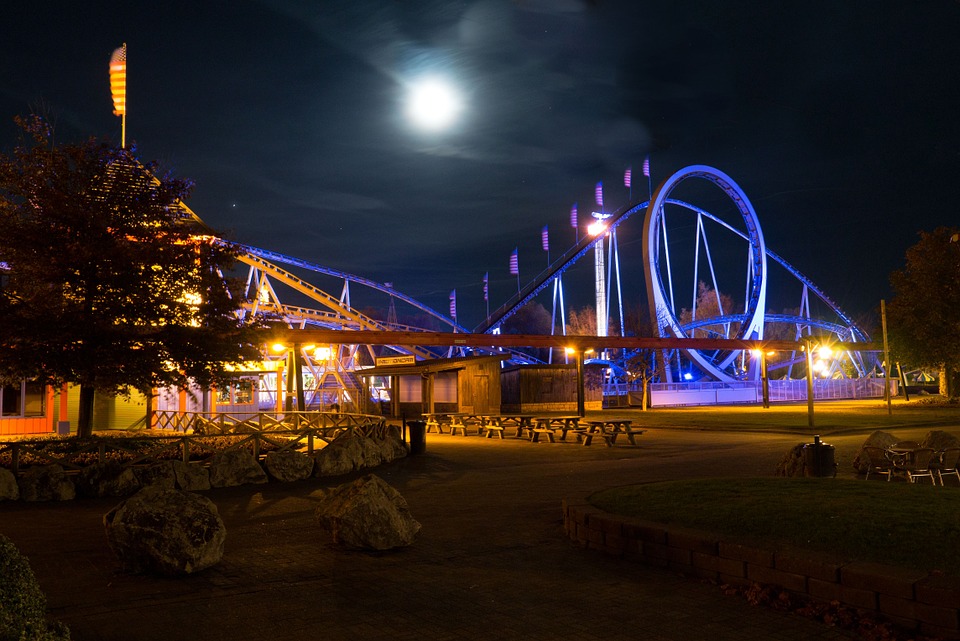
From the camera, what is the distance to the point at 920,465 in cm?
1145

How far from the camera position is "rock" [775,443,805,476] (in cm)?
1230

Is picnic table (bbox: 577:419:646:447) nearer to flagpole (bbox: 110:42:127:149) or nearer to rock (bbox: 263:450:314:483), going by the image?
rock (bbox: 263:450:314:483)

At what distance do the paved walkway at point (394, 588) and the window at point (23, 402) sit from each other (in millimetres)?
15714

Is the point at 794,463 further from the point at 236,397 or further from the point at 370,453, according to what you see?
the point at 236,397

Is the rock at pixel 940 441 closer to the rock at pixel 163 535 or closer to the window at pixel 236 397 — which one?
the rock at pixel 163 535

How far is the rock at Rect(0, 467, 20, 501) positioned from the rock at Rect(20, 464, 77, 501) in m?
0.09

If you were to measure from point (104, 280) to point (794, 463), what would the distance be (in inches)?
537

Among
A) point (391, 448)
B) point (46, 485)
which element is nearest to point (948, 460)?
point (391, 448)

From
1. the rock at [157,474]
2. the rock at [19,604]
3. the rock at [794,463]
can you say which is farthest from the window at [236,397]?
the rock at [19,604]

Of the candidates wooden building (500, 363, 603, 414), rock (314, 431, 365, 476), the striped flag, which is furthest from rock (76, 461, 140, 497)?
wooden building (500, 363, 603, 414)

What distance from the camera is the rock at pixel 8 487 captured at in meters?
12.5

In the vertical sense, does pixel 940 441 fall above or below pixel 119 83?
below

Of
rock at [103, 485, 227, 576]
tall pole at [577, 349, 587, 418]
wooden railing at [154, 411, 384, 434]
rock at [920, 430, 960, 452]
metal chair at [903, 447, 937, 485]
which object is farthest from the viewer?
tall pole at [577, 349, 587, 418]

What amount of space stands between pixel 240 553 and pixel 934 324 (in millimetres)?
45796
